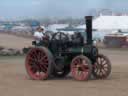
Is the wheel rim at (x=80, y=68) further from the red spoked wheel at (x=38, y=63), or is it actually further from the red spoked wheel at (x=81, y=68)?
the red spoked wheel at (x=38, y=63)

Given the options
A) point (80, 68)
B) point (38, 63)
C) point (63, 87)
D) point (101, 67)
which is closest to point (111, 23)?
point (101, 67)

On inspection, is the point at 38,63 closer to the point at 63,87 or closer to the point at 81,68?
the point at 81,68

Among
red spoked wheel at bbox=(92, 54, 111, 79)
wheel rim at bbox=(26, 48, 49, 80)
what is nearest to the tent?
red spoked wheel at bbox=(92, 54, 111, 79)

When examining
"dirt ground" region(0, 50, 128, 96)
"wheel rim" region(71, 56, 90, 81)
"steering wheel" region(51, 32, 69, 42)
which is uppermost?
"steering wheel" region(51, 32, 69, 42)

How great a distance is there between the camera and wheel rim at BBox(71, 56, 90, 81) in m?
12.9

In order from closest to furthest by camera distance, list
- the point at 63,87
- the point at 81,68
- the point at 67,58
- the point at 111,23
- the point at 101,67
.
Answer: the point at 63,87 → the point at 81,68 → the point at 67,58 → the point at 101,67 → the point at 111,23

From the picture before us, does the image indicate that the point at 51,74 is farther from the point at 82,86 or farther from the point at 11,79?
the point at 82,86

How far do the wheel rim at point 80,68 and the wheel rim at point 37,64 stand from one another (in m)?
0.85

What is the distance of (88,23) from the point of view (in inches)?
531

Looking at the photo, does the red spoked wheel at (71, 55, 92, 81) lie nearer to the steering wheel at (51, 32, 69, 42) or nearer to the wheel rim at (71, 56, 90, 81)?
the wheel rim at (71, 56, 90, 81)

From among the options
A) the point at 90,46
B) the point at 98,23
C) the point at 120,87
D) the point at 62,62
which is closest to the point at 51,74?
the point at 62,62

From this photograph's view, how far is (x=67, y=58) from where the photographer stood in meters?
13.6

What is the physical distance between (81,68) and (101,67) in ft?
2.90

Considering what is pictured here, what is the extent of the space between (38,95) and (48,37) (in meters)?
3.99
